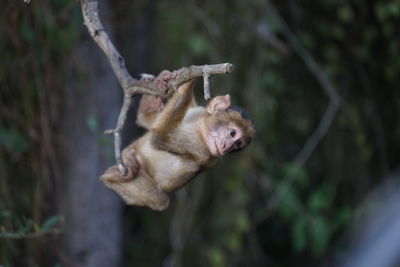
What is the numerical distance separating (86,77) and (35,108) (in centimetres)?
42

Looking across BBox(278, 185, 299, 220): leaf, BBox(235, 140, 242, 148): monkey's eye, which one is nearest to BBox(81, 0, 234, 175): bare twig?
BBox(235, 140, 242, 148): monkey's eye

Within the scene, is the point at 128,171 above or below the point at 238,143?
below

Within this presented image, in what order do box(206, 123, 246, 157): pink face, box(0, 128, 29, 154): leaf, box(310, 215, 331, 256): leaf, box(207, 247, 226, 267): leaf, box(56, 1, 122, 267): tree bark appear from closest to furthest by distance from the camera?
box(206, 123, 246, 157): pink face, box(0, 128, 29, 154): leaf, box(56, 1, 122, 267): tree bark, box(207, 247, 226, 267): leaf, box(310, 215, 331, 256): leaf

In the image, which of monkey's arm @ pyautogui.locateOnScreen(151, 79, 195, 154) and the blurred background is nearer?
monkey's arm @ pyautogui.locateOnScreen(151, 79, 195, 154)

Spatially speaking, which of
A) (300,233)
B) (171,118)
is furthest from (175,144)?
(300,233)

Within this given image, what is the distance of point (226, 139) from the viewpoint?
3.31 metres

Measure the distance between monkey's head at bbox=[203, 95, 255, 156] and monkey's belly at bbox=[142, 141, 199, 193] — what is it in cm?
25

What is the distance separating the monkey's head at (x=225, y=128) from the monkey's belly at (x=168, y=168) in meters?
0.25

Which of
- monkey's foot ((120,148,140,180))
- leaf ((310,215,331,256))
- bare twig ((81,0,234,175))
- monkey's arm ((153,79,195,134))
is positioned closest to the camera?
bare twig ((81,0,234,175))

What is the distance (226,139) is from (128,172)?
0.58 meters

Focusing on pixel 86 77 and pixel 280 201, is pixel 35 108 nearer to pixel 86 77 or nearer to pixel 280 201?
pixel 86 77

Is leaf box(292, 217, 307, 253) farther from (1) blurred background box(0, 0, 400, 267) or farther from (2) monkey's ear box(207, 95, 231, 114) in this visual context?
(2) monkey's ear box(207, 95, 231, 114)

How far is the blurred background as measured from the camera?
14.9ft

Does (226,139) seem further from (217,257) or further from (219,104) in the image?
(217,257)
